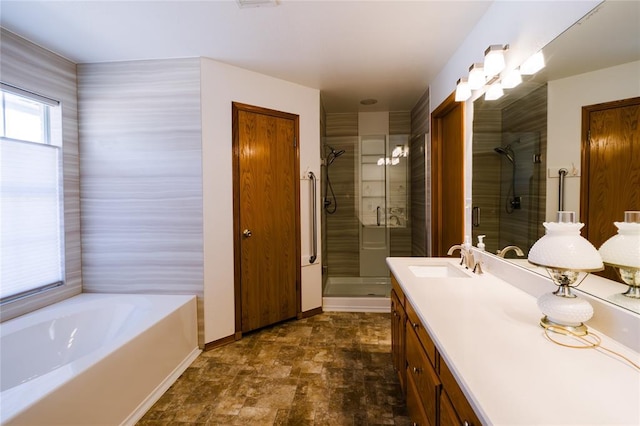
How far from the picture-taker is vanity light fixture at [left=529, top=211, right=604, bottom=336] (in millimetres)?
917

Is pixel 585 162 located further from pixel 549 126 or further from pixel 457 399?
pixel 457 399

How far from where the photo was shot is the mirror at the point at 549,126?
3.13 feet

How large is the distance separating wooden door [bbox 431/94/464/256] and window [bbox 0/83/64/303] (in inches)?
132

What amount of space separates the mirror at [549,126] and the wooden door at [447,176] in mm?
384

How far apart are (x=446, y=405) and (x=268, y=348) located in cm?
194

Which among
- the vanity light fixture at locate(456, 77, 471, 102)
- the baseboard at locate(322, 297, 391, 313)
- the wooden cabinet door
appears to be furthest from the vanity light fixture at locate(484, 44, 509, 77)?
the baseboard at locate(322, 297, 391, 313)

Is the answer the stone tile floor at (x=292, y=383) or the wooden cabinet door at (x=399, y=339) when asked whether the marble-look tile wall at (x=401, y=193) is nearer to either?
the stone tile floor at (x=292, y=383)

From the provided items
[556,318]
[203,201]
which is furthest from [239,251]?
[556,318]

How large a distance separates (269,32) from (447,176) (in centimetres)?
195

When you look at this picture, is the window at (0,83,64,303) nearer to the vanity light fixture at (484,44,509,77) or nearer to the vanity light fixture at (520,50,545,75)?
the vanity light fixture at (484,44,509,77)

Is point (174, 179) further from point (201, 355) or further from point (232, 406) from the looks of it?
point (232, 406)

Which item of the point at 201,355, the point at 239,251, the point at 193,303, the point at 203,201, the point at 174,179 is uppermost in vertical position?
Result: the point at 174,179

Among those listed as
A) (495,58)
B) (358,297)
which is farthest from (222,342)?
(495,58)

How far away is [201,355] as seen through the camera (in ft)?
8.00
